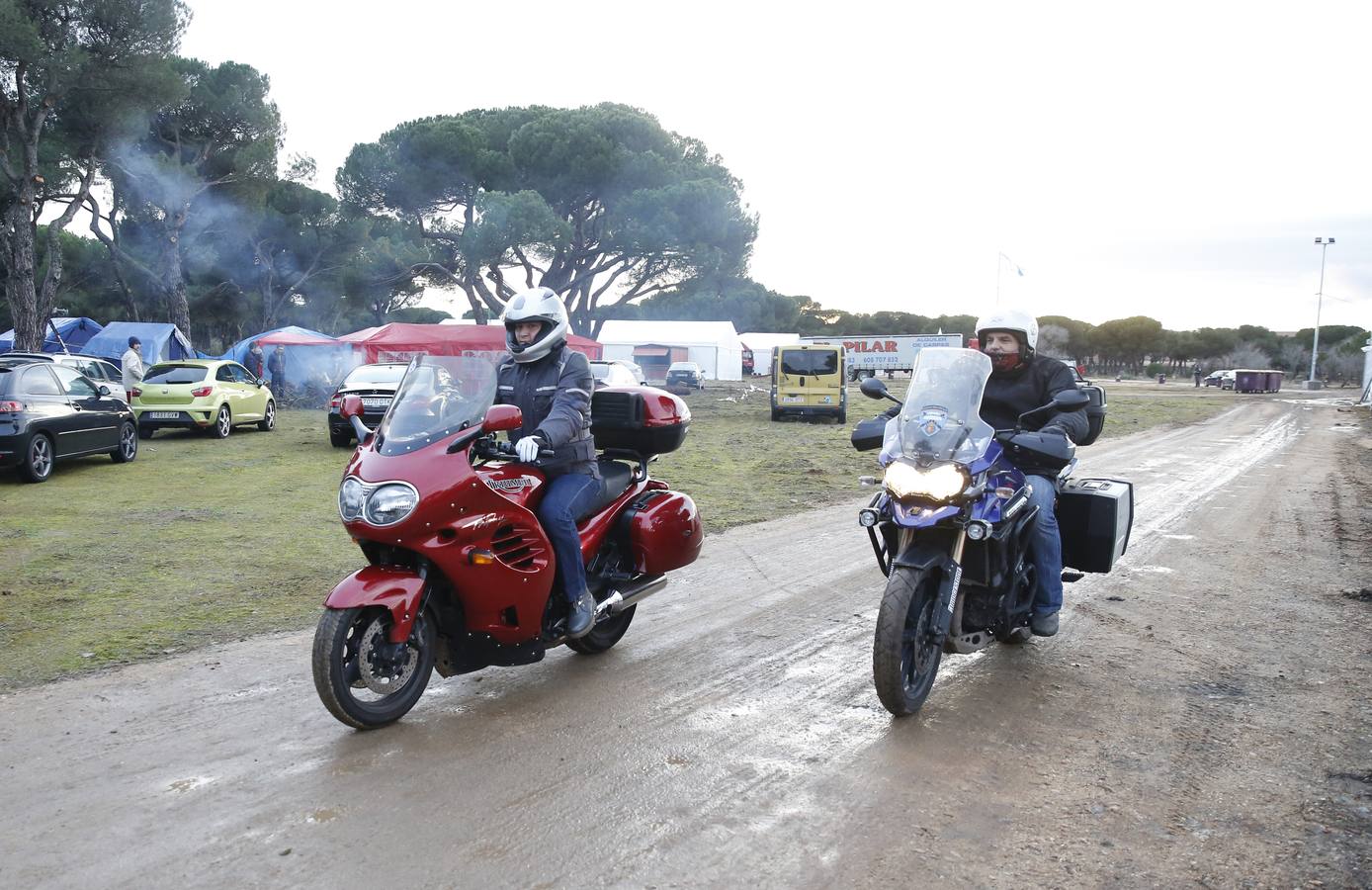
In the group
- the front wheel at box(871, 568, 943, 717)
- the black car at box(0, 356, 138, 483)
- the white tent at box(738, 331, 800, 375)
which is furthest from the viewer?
the white tent at box(738, 331, 800, 375)

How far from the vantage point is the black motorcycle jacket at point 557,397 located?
4715mm

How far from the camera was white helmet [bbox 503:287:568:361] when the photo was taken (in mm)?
4824

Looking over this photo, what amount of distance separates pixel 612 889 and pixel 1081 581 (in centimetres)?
517

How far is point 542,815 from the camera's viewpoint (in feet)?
11.2

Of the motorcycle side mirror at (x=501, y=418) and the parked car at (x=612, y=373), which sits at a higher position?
the motorcycle side mirror at (x=501, y=418)

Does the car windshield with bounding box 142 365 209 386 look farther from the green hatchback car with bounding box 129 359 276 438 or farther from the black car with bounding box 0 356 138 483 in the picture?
the black car with bounding box 0 356 138 483

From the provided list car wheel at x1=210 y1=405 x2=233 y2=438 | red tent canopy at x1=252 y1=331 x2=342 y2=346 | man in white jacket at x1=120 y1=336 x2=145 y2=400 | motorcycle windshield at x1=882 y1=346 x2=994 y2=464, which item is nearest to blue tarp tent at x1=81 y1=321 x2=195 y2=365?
red tent canopy at x1=252 y1=331 x2=342 y2=346

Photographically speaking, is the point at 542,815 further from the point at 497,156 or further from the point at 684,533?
the point at 497,156

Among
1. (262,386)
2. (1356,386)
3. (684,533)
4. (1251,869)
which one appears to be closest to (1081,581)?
(684,533)

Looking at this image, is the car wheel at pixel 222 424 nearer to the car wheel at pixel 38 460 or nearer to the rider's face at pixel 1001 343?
the car wheel at pixel 38 460

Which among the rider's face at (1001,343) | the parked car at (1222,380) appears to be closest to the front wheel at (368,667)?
the rider's face at (1001,343)

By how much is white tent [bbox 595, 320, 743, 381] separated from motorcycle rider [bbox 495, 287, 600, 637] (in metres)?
45.0

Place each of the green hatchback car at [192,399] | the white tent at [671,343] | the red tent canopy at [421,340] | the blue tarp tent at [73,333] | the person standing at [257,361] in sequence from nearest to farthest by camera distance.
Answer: the green hatchback car at [192,399] < the red tent canopy at [421,340] < the person standing at [257,361] < the blue tarp tent at [73,333] < the white tent at [671,343]

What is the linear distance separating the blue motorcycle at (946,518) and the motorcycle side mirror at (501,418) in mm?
1611
